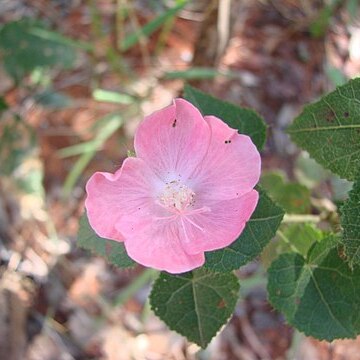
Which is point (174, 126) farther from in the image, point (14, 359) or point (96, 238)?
point (14, 359)

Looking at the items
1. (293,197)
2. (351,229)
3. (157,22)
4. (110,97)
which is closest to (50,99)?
(110,97)

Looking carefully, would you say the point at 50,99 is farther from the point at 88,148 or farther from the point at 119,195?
the point at 119,195

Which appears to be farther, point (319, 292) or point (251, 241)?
point (319, 292)

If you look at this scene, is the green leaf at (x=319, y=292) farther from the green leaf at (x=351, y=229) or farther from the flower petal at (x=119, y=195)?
the flower petal at (x=119, y=195)

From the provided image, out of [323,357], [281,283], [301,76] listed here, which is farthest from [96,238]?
[301,76]

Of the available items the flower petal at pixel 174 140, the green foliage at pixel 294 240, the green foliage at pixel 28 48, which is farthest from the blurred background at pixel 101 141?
the flower petal at pixel 174 140

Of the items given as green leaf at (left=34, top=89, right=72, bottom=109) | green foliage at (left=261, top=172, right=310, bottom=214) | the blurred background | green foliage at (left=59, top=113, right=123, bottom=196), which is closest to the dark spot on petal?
green foliage at (left=261, top=172, right=310, bottom=214)
